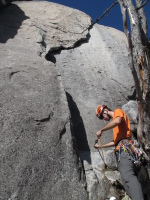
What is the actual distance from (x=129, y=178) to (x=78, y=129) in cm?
193

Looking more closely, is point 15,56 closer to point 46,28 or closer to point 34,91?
point 34,91

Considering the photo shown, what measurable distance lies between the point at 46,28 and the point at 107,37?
2548mm

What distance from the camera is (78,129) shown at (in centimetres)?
521

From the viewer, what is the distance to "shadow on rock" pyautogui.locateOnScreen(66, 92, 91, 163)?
15.9 feet

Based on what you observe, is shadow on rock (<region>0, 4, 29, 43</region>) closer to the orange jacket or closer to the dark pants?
the orange jacket

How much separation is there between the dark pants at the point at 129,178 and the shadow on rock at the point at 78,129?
0.90m

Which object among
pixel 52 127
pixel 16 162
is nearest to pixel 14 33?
pixel 52 127

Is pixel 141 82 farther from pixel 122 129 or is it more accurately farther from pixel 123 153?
pixel 123 153

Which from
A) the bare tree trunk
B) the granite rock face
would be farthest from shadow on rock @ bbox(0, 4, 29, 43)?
the bare tree trunk

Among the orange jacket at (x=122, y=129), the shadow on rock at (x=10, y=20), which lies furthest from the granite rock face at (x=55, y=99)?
the orange jacket at (x=122, y=129)

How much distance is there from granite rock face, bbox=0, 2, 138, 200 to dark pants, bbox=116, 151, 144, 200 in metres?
0.52

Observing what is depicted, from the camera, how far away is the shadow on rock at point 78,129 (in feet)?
15.9

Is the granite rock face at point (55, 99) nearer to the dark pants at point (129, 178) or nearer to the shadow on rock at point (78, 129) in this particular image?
the shadow on rock at point (78, 129)

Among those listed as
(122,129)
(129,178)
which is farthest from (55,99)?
(129,178)
